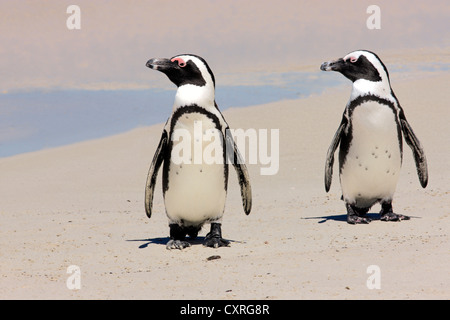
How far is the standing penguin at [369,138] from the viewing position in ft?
25.3

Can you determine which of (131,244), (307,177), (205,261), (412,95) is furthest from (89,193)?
(412,95)

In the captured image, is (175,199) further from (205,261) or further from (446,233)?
(446,233)

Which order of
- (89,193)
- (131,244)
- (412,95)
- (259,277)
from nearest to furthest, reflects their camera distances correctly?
(259,277), (131,244), (89,193), (412,95)

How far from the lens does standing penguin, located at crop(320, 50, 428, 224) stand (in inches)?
304

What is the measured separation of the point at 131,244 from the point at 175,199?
2.61 ft

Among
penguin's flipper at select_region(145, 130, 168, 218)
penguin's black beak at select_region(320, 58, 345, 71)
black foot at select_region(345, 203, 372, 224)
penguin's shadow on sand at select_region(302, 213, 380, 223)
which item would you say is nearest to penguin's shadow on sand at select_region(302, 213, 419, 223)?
penguin's shadow on sand at select_region(302, 213, 380, 223)

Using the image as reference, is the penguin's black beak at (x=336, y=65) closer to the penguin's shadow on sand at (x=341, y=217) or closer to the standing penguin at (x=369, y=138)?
the standing penguin at (x=369, y=138)

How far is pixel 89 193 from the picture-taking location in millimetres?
12016

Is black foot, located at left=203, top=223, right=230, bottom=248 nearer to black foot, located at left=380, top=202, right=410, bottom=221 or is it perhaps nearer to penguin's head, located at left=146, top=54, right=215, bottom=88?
penguin's head, located at left=146, top=54, right=215, bottom=88

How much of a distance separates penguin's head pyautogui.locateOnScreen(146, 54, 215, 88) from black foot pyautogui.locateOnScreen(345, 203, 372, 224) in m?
2.22

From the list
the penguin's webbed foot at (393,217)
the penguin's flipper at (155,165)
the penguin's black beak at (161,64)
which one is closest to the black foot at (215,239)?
the penguin's flipper at (155,165)

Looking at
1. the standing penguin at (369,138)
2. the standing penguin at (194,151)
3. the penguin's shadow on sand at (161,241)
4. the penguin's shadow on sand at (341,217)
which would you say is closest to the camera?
the standing penguin at (194,151)

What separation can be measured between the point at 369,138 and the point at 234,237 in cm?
166

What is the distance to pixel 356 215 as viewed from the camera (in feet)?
26.6
